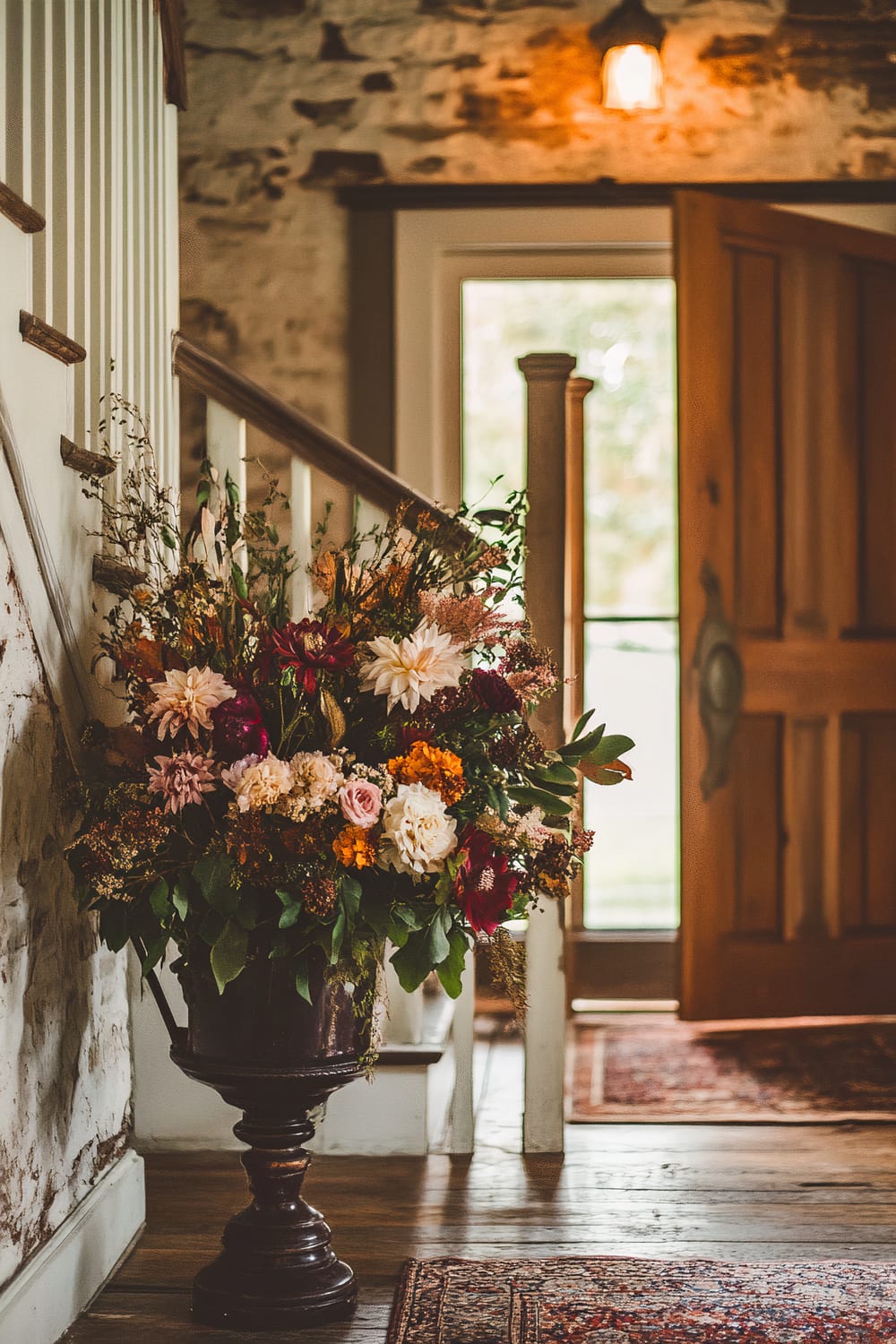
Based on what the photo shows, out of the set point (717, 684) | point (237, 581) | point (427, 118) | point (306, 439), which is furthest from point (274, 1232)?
point (427, 118)

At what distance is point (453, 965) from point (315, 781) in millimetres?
338

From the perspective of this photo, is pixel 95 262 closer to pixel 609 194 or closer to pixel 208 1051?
pixel 208 1051

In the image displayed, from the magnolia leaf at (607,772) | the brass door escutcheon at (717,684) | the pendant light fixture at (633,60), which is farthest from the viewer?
the pendant light fixture at (633,60)

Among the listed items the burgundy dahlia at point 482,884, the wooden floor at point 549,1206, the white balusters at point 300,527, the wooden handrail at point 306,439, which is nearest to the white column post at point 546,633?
the wooden floor at point 549,1206

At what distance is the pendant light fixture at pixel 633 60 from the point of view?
3.92 meters

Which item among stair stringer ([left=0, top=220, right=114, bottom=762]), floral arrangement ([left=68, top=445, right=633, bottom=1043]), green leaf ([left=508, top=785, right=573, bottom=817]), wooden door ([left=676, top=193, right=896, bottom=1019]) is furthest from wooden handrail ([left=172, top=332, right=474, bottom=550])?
wooden door ([left=676, top=193, right=896, bottom=1019])

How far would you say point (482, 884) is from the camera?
1804 millimetres

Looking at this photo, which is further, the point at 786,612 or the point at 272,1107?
the point at 786,612

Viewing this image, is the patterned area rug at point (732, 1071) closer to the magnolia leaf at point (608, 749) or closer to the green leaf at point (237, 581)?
the magnolia leaf at point (608, 749)

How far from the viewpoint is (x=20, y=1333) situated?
5.62ft

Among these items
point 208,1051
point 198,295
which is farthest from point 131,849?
point 198,295

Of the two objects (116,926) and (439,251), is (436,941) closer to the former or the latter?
(116,926)

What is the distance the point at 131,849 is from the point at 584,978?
101 inches

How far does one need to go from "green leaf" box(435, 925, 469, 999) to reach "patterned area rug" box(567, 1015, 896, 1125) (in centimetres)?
121
